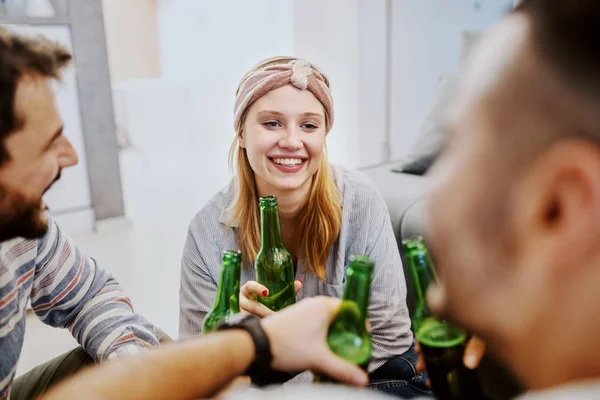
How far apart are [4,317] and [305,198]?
0.64m

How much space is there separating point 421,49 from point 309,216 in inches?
90.5

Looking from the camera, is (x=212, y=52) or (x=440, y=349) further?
(x=212, y=52)

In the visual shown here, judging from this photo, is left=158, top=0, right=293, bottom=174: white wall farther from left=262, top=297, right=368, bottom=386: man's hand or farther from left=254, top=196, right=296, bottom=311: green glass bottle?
left=262, top=297, right=368, bottom=386: man's hand

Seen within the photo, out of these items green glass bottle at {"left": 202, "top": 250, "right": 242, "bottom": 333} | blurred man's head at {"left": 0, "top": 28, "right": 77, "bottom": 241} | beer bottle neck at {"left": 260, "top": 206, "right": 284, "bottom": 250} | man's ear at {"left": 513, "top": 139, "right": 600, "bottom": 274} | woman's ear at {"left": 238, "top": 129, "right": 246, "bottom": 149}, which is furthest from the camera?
woman's ear at {"left": 238, "top": 129, "right": 246, "bottom": 149}

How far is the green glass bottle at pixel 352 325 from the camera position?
504 millimetres

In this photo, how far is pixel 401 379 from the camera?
0.96 metres

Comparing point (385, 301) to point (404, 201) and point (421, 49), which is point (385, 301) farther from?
point (421, 49)

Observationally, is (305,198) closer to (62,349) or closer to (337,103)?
(62,349)

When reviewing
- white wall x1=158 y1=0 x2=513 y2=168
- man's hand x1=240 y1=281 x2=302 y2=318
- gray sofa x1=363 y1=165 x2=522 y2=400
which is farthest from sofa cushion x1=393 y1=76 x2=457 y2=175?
man's hand x1=240 y1=281 x2=302 y2=318

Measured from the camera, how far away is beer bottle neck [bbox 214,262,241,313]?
61 cm

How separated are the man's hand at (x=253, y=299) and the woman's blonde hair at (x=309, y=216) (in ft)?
1.01

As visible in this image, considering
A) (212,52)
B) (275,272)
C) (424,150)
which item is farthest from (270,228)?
(212,52)

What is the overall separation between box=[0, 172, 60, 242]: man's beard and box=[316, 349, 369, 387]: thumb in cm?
33

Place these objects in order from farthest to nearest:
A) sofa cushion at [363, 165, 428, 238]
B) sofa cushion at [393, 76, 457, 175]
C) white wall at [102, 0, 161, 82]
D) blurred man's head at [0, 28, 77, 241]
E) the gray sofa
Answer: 1. white wall at [102, 0, 161, 82]
2. sofa cushion at [393, 76, 457, 175]
3. sofa cushion at [363, 165, 428, 238]
4. the gray sofa
5. blurred man's head at [0, 28, 77, 241]
